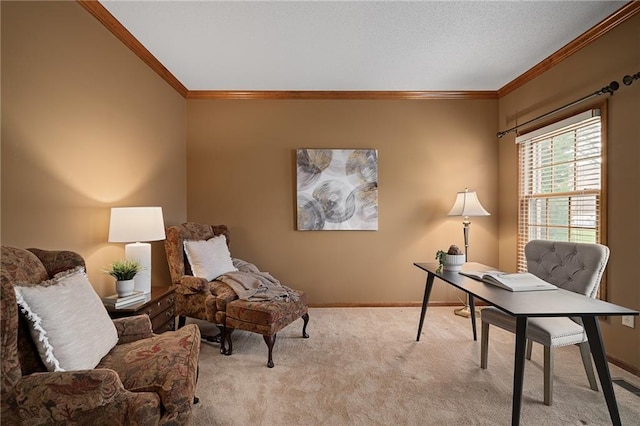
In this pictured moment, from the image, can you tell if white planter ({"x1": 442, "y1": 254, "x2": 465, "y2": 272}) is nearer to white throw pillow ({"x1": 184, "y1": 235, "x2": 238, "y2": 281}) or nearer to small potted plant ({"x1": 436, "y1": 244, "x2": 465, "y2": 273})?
small potted plant ({"x1": 436, "y1": 244, "x2": 465, "y2": 273})

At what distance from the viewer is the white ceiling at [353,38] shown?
7.61 ft

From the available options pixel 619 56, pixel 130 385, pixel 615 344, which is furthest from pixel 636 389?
pixel 130 385

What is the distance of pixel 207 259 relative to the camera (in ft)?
9.93

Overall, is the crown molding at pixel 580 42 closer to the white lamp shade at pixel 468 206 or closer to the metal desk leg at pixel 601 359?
the white lamp shade at pixel 468 206

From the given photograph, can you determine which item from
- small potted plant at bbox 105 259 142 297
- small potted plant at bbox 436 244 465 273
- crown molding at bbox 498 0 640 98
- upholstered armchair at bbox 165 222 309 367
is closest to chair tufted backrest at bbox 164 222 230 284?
upholstered armchair at bbox 165 222 309 367

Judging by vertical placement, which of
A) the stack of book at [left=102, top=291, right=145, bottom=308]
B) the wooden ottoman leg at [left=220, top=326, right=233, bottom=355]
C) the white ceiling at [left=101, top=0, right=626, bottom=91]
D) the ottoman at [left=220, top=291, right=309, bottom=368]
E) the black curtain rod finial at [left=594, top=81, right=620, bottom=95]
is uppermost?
the white ceiling at [left=101, top=0, right=626, bottom=91]

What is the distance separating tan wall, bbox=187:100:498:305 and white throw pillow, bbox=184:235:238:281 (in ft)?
2.39

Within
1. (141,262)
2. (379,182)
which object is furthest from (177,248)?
(379,182)

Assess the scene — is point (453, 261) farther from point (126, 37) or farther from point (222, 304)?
point (126, 37)

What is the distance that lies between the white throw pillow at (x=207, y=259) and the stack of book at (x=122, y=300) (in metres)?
0.83

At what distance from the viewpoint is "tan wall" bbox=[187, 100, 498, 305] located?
12.9ft

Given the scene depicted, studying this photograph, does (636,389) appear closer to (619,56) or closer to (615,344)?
(615,344)

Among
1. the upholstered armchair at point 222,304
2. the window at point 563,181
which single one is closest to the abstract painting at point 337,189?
the upholstered armchair at point 222,304

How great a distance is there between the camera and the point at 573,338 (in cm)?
191
